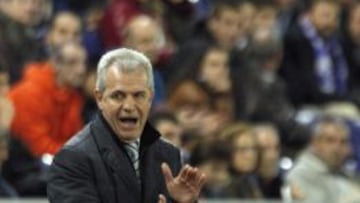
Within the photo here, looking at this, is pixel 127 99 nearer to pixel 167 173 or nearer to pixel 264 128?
pixel 167 173

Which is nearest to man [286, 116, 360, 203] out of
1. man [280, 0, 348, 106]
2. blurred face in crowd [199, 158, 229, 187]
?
blurred face in crowd [199, 158, 229, 187]

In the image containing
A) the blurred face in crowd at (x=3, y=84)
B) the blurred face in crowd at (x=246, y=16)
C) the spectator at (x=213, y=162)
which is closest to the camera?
the blurred face in crowd at (x=3, y=84)

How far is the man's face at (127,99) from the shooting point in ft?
19.8

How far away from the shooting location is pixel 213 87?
11.6 metres

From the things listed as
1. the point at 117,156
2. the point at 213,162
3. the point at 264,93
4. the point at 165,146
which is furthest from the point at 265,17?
the point at 117,156

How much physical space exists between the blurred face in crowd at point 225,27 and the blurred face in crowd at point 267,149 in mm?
1441

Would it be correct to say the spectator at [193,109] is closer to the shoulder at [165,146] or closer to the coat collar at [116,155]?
the shoulder at [165,146]

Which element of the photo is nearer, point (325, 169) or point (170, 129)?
point (170, 129)

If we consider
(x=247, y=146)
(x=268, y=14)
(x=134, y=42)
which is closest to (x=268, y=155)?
(x=247, y=146)

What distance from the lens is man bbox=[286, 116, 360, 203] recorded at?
10.6 metres

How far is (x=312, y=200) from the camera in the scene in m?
10.4

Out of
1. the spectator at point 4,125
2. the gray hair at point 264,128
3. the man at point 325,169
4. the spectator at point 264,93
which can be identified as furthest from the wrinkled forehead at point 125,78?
the spectator at point 264,93

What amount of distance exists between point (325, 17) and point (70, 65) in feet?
11.5

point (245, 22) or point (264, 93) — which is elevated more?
point (245, 22)
